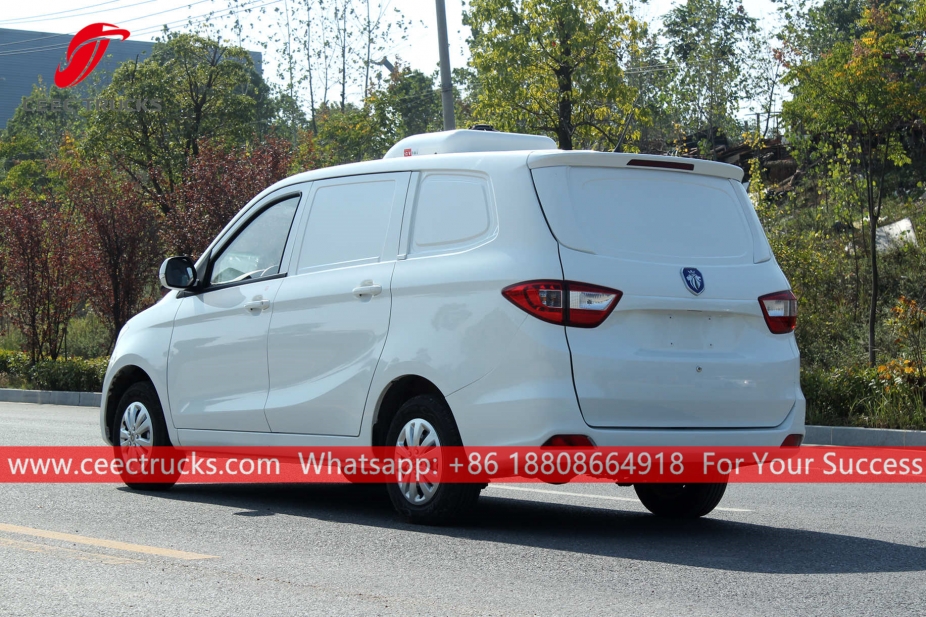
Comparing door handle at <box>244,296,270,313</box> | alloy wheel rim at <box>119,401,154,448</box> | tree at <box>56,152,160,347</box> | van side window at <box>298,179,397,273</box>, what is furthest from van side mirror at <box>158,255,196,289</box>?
tree at <box>56,152,160,347</box>

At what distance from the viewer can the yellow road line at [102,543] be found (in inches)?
234

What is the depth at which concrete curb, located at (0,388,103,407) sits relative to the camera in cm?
2139

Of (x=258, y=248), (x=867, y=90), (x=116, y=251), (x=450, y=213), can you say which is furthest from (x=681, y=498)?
(x=116, y=251)

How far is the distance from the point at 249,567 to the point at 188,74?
27387 millimetres

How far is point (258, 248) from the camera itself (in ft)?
26.2

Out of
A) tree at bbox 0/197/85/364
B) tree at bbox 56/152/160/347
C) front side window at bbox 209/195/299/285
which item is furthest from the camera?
tree at bbox 0/197/85/364

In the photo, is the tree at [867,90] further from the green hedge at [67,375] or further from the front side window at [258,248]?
the green hedge at [67,375]

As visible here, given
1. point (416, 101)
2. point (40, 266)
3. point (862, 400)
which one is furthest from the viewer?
point (416, 101)

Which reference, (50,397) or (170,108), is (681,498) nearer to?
(50,397)

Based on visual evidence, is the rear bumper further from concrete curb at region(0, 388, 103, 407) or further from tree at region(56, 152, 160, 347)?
tree at region(56, 152, 160, 347)

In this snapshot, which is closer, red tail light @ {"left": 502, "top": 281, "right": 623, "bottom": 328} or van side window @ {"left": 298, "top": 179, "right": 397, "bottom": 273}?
red tail light @ {"left": 502, "top": 281, "right": 623, "bottom": 328}

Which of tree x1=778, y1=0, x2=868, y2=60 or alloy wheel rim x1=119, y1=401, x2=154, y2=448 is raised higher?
tree x1=778, y1=0, x2=868, y2=60

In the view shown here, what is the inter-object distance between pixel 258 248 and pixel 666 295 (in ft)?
9.72

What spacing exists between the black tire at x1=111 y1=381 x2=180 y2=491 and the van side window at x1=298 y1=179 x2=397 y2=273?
1.71 metres
